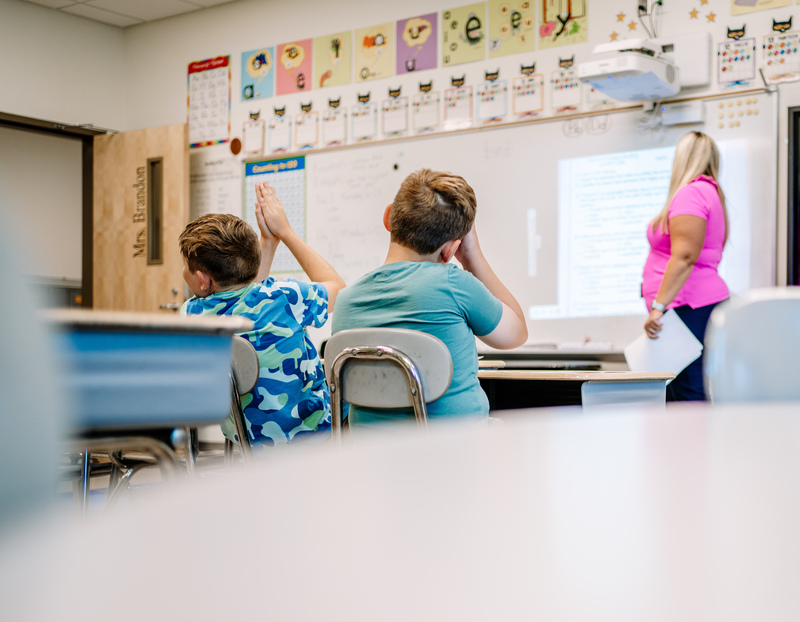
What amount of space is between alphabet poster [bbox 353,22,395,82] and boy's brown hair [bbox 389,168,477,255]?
3.26 meters

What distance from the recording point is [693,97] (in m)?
4.02

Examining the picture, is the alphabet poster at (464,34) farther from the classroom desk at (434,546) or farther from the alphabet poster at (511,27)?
the classroom desk at (434,546)

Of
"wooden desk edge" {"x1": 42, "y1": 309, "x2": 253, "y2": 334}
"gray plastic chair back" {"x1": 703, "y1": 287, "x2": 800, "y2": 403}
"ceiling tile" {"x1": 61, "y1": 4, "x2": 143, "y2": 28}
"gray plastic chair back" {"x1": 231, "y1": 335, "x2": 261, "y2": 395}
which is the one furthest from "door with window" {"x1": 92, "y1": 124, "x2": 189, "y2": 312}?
"gray plastic chair back" {"x1": 703, "y1": 287, "x2": 800, "y2": 403}

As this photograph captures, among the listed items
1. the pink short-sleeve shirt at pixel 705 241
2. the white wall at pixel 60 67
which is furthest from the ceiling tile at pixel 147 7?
the pink short-sleeve shirt at pixel 705 241

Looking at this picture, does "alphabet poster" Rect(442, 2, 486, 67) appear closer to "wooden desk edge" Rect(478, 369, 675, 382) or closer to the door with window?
the door with window

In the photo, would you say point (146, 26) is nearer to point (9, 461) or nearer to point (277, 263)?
point (277, 263)

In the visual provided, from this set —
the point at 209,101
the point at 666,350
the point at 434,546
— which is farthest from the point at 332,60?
the point at 434,546

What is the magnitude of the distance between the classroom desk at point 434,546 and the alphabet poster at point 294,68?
5352 mm

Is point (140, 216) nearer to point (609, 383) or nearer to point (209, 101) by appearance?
point (209, 101)

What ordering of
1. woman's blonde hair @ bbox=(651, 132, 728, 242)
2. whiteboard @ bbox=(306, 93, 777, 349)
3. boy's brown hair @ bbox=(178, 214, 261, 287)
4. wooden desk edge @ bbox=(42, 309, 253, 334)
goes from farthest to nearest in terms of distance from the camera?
whiteboard @ bbox=(306, 93, 777, 349)
woman's blonde hair @ bbox=(651, 132, 728, 242)
boy's brown hair @ bbox=(178, 214, 261, 287)
wooden desk edge @ bbox=(42, 309, 253, 334)

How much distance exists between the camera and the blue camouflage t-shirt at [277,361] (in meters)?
2.09

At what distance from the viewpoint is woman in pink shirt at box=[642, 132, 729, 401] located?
3.25m

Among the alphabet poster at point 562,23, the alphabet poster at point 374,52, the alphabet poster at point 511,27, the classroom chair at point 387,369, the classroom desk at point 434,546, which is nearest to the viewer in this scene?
the classroom desk at point 434,546

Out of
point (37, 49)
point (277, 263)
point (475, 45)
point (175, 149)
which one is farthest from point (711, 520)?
point (37, 49)
